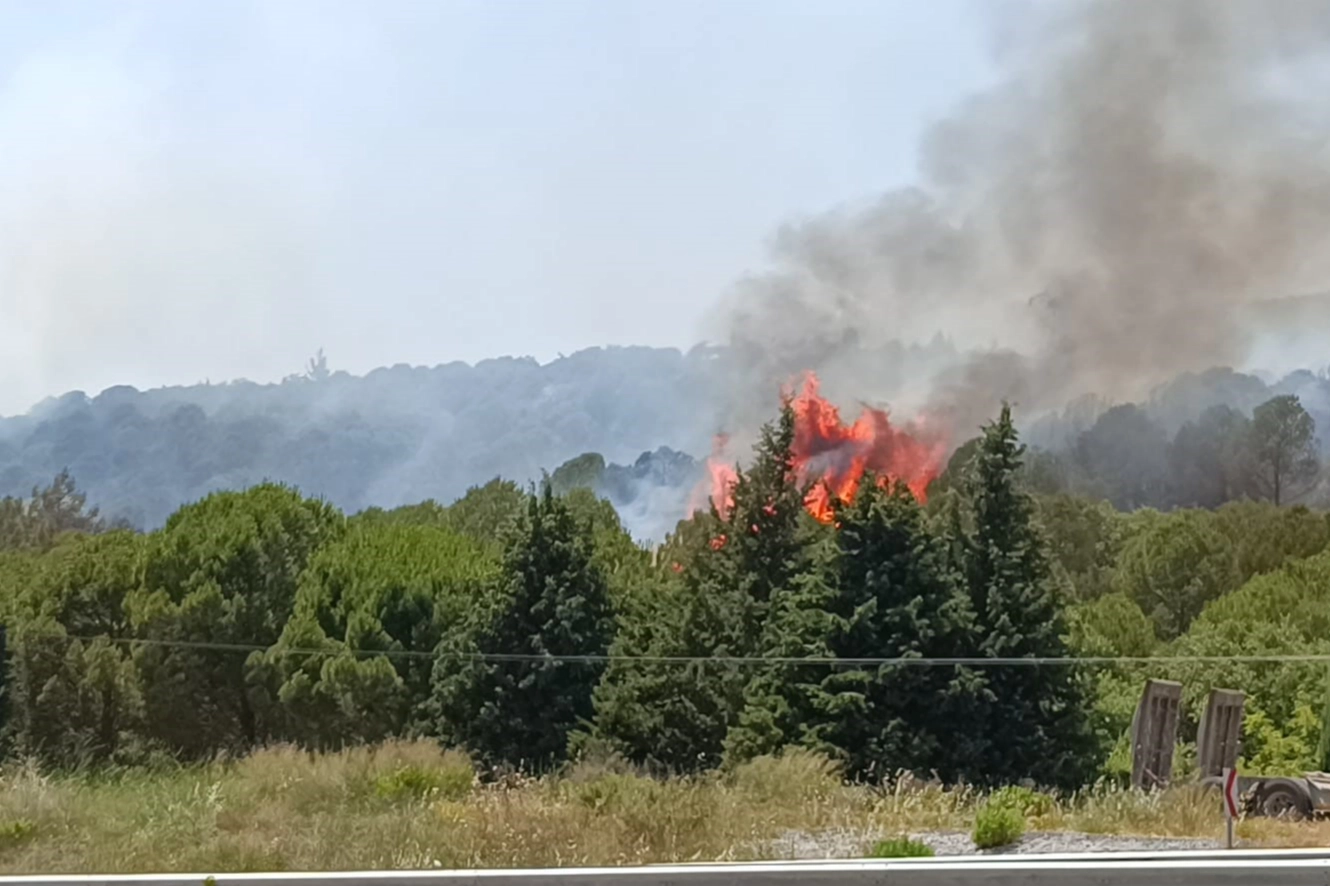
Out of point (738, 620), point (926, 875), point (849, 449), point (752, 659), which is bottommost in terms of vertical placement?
point (926, 875)

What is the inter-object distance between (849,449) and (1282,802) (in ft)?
70.6

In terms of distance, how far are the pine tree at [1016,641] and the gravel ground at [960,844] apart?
932 centimetres

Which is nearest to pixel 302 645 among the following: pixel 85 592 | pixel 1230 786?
pixel 85 592

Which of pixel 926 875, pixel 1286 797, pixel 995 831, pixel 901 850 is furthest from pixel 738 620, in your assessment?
pixel 926 875

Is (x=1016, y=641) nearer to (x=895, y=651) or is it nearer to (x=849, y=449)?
(x=895, y=651)

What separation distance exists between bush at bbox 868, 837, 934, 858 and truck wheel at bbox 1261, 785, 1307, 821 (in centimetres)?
740

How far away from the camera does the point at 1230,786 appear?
35.4ft

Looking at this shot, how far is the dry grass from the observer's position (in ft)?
38.0

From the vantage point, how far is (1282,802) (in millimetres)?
16828

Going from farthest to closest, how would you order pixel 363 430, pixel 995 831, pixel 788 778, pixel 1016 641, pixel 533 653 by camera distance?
pixel 363 430 < pixel 533 653 < pixel 1016 641 < pixel 788 778 < pixel 995 831

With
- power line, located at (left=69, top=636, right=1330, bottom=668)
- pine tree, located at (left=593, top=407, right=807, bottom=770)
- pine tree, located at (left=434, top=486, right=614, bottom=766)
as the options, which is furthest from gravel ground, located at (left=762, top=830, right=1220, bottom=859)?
pine tree, located at (left=434, top=486, right=614, bottom=766)

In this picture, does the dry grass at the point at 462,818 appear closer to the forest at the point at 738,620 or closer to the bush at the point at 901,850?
the bush at the point at 901,850

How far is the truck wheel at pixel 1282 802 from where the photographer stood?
16625 millimetres

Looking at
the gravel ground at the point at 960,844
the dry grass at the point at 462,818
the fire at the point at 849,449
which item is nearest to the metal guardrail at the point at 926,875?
the dry grass at the point at 462,818
